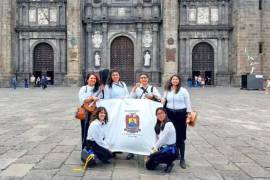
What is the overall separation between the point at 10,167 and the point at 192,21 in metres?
34.4

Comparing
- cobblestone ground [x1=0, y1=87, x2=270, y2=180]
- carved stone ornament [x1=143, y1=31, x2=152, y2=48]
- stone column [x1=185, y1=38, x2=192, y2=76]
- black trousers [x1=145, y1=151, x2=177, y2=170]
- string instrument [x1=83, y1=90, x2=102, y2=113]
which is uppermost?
carved stone ornament [x1=143, y1=31, x2=152, y2=48]

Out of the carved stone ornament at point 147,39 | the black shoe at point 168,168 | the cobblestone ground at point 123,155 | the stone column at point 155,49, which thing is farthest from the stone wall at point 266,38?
→ the black shoe at point 168,168

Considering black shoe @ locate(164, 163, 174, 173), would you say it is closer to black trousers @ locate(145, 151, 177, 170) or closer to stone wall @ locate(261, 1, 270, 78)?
black trousers @ locate(145, 151, 177, 170)

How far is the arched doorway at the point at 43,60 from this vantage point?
1572 inches

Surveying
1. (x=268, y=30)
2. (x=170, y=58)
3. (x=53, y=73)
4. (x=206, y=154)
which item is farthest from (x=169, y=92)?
(x=53, y=73)

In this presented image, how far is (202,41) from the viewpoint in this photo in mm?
38625

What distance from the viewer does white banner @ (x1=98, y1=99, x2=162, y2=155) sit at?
648 centimetres

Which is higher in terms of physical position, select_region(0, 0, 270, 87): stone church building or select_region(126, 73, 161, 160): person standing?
select_region(0, 0, 270, 87): stone church building

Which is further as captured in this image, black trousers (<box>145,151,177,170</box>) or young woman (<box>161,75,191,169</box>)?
young woman (<box>161,75,191,169</box>)

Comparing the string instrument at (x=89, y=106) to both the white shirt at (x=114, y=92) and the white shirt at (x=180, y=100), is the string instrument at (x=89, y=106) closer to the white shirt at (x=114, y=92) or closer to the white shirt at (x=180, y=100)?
the white shirt at (x=114, y=92)

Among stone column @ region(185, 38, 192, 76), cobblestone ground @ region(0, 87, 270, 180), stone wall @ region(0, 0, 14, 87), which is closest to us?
cobblestone ground @ region(0, 87, 270, 180)

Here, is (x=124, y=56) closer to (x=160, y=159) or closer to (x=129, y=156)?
(x=129, y=156)

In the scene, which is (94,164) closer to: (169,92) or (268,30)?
(169,92)

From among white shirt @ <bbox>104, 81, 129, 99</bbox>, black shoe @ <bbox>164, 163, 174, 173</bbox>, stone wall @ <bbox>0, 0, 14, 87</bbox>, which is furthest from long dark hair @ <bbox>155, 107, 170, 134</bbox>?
stone wall @ <bbox>0, 0, 14, 87</bbox>
